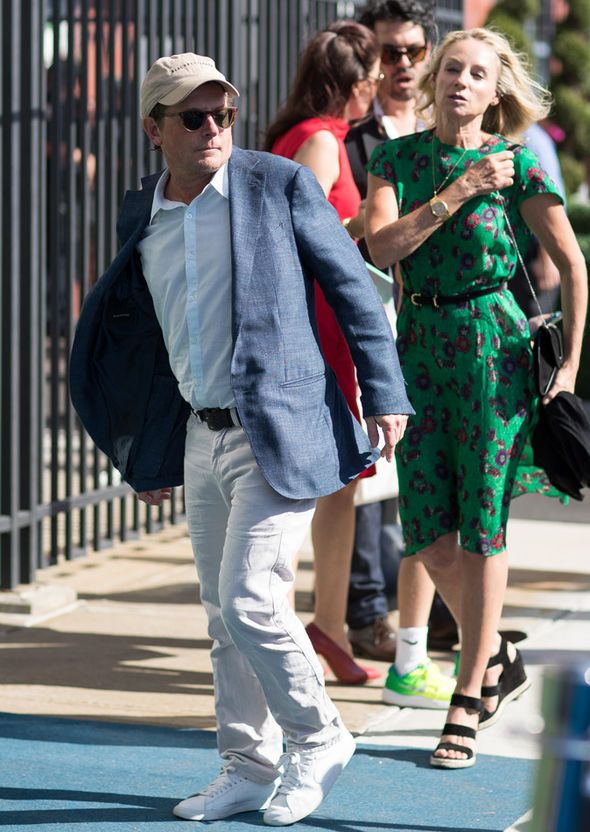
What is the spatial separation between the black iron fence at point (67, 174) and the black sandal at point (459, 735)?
2.47 m

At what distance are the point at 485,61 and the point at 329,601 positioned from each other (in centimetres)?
191

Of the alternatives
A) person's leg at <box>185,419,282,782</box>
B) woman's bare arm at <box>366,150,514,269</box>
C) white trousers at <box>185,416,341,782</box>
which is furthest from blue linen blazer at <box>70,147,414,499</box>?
woman's bare arm at <box>366,150,514,269</box>

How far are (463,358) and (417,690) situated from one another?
4.12ft

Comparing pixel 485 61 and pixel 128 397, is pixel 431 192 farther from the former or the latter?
pixel 128 397

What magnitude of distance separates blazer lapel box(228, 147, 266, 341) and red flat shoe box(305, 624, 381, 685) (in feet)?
6.08

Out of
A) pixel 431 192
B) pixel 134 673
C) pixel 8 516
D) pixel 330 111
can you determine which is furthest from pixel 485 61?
pixel 8 516

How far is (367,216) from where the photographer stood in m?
4.61

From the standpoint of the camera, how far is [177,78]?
3.79 metres

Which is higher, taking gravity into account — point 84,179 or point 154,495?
point 84,179

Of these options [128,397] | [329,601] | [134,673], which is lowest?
[134,673]

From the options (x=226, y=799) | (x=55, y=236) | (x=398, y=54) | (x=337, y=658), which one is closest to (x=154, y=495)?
(x=226, y=799)

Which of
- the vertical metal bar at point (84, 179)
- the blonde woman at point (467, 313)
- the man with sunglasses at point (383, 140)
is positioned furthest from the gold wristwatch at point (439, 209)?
A: the vertical metal bar at point (84, 179)

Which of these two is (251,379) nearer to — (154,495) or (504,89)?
(154,495)

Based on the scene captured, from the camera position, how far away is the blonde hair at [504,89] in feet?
15.2
